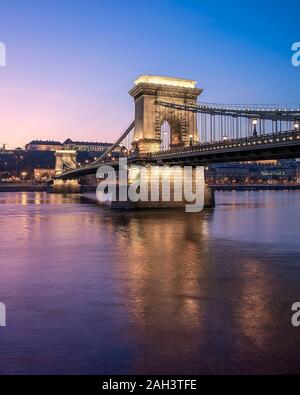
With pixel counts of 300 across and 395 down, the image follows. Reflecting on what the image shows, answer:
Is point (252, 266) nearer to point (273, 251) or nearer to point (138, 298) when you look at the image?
point (273, 251)

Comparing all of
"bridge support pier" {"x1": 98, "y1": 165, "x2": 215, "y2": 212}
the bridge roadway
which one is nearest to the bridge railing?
the bridge roadway

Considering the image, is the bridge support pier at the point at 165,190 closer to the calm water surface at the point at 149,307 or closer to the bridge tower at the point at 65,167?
the calm water surface at the point at 149,307

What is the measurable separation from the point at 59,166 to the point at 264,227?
114002mm

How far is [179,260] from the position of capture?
60.9 feet

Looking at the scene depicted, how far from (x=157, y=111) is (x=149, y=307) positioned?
48277mm

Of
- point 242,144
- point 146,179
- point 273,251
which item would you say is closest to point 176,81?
point 146,179

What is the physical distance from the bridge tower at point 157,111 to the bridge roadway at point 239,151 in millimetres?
4003

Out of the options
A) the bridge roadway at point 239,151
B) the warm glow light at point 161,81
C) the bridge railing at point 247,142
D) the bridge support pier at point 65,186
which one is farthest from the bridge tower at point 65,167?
the bridge railing at point 247,142

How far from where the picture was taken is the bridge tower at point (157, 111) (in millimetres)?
56312

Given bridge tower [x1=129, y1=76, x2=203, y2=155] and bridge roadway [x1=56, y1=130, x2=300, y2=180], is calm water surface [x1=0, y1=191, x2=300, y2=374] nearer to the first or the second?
bridge roadway [x1=56, y1=130, x2=300, y2=180]

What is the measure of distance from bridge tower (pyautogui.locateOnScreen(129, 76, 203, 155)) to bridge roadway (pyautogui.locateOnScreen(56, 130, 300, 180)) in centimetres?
400

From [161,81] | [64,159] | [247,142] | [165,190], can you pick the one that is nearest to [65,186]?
[64,159]

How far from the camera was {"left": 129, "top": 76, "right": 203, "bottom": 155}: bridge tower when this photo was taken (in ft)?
185

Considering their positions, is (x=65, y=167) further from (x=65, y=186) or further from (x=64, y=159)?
(x=65, y=186)
